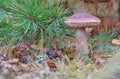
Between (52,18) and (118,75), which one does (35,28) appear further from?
(118,75)

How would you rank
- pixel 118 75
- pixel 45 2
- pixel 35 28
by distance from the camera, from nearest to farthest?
pixel 118 75 → pixel 35 28 → pixel 45 2

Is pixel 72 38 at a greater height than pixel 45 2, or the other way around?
pixel 45 2

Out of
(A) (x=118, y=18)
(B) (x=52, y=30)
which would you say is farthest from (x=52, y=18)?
(A) (x=118, y=18)

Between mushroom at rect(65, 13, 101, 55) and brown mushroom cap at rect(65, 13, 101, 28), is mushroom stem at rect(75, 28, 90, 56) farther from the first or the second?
brown mushroom cap at rect(65, 13, 101, 28)

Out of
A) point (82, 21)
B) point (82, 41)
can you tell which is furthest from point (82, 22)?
point (82, 41)

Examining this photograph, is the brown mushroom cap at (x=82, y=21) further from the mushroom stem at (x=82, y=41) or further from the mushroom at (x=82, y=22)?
the mushroom stem at (x=82, y=41)

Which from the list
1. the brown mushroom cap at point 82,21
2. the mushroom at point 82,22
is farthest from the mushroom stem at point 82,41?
the brown mushroom cap at point 82,21

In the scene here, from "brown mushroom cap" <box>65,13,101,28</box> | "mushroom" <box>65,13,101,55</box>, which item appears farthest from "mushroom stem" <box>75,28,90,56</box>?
"brown mushroom cap" <box>65,13,101,28</box>

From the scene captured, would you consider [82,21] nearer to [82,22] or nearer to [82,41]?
[82,22]
